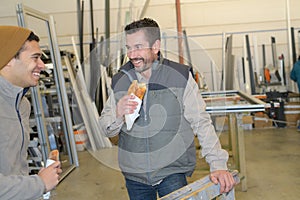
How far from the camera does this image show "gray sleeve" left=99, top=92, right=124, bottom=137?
4.06 ft

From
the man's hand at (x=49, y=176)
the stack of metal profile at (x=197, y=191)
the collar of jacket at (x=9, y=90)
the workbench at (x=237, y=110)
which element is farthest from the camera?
the workbench at (x=237, y=110)

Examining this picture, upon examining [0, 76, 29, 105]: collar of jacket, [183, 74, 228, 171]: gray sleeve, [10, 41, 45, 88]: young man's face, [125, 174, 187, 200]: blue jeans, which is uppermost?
[10, 41, 45, 88]: young man's face

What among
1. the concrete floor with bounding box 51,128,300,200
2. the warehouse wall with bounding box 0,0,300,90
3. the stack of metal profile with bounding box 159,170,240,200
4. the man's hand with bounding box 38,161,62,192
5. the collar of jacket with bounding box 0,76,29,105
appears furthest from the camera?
the warehouse wall with bounding box 0,0,300,90

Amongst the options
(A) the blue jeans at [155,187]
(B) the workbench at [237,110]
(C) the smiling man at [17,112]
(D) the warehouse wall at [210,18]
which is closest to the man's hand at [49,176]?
(C) the smiling man at [17,112]

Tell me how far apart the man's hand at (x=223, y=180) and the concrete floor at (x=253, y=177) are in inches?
70.2

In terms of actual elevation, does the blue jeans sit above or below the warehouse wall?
below

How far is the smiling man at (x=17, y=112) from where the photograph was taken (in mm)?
1004

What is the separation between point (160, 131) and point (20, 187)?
50 centimetres

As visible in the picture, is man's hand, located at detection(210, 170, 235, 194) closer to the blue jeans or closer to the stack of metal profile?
the stack of metal profile

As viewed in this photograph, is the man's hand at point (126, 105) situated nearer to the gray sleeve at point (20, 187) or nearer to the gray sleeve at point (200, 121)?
the gray sleeve at point (200, 121)

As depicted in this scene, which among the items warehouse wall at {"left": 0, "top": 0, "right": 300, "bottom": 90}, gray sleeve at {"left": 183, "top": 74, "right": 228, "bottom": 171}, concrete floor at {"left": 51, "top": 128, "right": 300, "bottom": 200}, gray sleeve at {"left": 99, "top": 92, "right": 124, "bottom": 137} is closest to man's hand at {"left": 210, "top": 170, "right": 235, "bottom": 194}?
gray sleeve at {"left": 183, "top": 74, "right": 228, "bottom": 171}

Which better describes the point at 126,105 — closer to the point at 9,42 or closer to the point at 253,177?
the point at 9,42

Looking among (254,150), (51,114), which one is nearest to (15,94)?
(51,114)

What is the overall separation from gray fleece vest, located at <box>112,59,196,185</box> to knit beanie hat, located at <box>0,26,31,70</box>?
0.35 m
